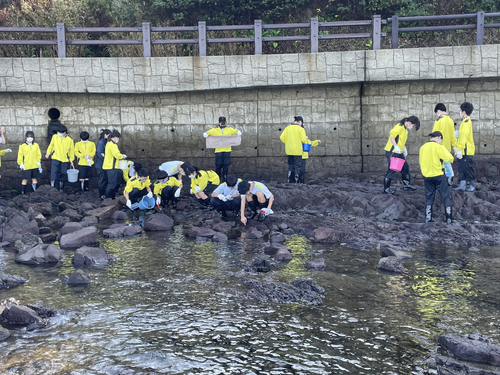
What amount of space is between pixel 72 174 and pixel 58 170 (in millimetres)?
399

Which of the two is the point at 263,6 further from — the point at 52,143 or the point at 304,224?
the point at 304,224

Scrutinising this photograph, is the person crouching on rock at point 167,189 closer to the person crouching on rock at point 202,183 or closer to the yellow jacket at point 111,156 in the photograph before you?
the person crouching on rock at point 202,183

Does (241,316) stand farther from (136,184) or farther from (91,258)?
(136,184)

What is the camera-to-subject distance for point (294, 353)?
493 cm

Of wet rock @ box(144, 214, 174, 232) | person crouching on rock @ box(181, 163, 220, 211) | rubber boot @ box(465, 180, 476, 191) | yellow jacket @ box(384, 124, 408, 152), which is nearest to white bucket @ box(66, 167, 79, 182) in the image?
person crouching on rock @ box(181, 163, 220, 211)

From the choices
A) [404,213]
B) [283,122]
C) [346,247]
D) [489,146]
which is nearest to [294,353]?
[346,247]

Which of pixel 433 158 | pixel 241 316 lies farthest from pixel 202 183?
pixel 241 316

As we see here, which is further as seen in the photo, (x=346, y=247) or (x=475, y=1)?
(x=475, y=1)

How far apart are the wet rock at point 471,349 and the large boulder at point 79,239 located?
5.95 meters

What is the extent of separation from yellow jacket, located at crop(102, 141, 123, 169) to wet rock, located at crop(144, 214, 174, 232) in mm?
2699

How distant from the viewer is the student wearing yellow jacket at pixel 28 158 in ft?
43.2

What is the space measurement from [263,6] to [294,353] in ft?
45.8

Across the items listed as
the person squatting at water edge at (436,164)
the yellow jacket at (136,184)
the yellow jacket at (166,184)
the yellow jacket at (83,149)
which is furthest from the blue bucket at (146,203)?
the person squatting at water edge at (436,164)

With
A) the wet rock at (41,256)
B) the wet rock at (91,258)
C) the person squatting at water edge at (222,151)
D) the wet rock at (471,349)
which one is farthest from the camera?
the person squatting at water edge at (222,151)
